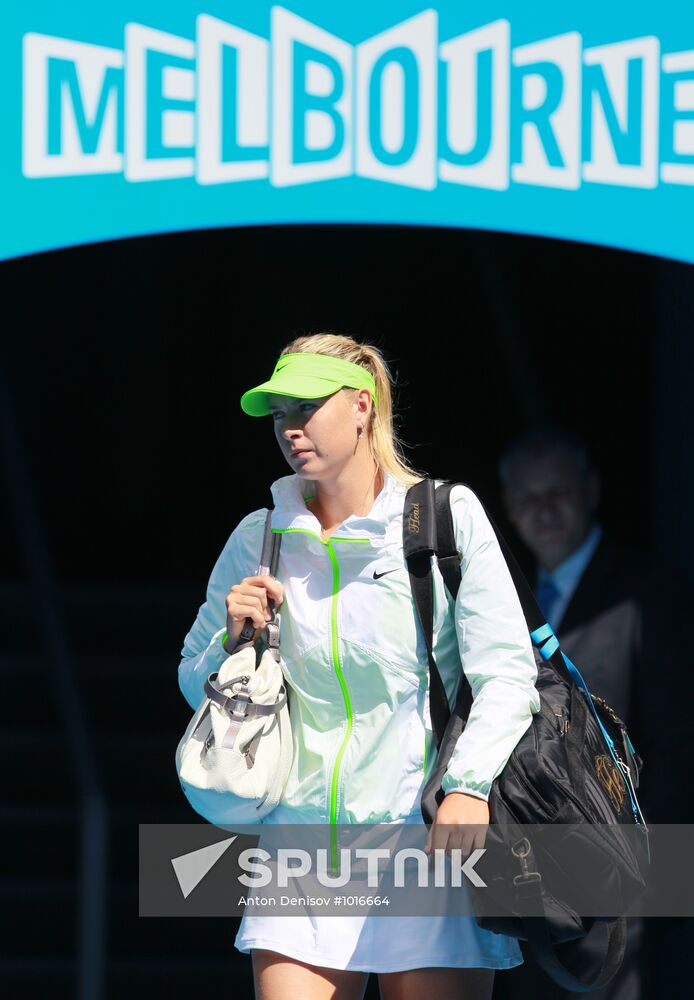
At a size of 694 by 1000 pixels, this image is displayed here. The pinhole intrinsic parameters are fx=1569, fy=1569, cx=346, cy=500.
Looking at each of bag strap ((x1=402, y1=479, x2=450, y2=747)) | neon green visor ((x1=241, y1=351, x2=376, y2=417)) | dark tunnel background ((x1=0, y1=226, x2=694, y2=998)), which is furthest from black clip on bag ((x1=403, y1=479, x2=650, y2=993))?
dark tunnel background ((x1=0, y1=226, x2=694, y2=998))

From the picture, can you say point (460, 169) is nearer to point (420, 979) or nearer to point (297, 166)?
point (297, 166)

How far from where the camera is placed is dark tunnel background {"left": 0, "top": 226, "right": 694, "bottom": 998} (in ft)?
20.4

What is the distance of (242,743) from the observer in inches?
116

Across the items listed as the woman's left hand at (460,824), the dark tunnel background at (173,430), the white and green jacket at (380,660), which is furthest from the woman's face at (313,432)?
the dark tunnel background at (173,430)

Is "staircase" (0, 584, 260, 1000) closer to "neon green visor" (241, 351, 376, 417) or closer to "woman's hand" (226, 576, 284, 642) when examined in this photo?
"woman's hand" (226, 576, 284, 642)

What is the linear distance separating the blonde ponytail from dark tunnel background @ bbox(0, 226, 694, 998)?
9.16 feet

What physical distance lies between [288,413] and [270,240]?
7.42 metres

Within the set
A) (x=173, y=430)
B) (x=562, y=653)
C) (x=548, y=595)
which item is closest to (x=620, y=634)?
(x=548, y=595)

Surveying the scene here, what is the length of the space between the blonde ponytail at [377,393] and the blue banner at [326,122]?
61 centimetres

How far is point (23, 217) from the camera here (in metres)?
3.68

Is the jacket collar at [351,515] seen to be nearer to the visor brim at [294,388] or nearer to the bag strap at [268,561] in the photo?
the bag strap at [268,561]

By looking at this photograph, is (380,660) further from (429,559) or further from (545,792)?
(545,792)

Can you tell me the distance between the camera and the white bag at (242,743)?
9.66ft

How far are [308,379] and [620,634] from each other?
1.58 m
